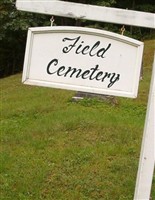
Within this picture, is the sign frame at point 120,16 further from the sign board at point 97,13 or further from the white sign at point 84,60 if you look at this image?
the white sign at point 84,60

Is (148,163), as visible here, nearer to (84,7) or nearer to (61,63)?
(61,63)

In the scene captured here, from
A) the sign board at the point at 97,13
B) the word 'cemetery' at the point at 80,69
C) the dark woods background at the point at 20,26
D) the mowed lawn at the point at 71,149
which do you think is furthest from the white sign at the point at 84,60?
the dark woods background at the point at 20,26

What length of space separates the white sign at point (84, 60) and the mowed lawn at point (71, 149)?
250cm

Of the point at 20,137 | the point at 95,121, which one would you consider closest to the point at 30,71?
the point at 20,137

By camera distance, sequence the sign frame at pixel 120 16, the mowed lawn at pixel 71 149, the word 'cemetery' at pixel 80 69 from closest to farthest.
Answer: the word 'cemetery' at pixel 80 69 → the sign frame at pixel 120 16 → the mowed lawn at pixel 71 149

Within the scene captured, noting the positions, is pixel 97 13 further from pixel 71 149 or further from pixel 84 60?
pixel 71 149

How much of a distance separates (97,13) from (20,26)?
16.7m

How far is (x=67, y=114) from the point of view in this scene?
808cm

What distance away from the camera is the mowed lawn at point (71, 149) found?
5.15 meters

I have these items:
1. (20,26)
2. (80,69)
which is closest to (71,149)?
(80,69)

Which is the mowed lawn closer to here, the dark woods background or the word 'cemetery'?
the word 'cemetery'

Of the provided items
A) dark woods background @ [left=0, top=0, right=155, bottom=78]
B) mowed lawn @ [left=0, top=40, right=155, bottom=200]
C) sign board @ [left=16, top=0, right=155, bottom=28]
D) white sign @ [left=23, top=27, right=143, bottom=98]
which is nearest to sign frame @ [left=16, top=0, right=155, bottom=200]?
sign board @ [left=16, top=0, right=155, bottom=28]

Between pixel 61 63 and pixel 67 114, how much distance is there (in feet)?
17.7

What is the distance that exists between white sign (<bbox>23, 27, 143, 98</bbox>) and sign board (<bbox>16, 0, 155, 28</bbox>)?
14 cm
